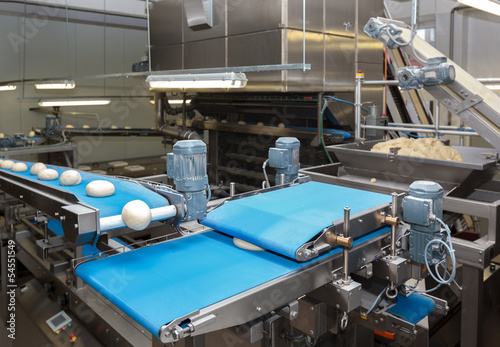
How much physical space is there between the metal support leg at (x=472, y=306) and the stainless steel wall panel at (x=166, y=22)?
14.2 ft

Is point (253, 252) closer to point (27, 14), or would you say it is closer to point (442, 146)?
point (442, 146)

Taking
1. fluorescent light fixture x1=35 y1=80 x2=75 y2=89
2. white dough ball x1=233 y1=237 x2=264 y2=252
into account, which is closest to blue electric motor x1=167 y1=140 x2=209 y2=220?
white dough ball x1=233 y1=237 x2=264 y2=252

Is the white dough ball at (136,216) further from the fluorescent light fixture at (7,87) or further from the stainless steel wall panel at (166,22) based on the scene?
the fluorescent light fixture at (7,87)

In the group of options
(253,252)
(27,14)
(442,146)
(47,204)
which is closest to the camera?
(253,252)

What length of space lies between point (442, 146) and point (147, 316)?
86.5 inches

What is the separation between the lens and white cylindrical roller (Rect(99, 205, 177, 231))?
1.26 m

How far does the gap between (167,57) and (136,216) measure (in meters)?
4.65

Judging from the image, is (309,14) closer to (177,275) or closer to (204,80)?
(204,80)

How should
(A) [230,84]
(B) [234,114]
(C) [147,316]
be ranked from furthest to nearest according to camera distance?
(B) [234,114] → (A) [230,84] → (C) [147,316]

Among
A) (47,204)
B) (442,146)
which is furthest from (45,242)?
(442,146)

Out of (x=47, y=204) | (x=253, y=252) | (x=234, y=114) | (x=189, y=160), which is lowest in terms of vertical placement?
(x=253, y=252)

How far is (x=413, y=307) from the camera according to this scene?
1.52 m

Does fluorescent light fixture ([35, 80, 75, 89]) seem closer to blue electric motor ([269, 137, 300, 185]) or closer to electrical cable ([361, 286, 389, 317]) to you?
blue electric motor ([269, 137, 300, 185])

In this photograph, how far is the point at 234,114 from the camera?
537 centimetres
